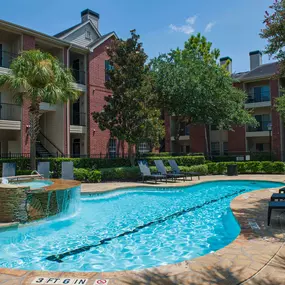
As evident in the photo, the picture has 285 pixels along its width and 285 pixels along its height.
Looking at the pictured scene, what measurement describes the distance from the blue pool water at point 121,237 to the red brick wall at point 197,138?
22454 millimetres

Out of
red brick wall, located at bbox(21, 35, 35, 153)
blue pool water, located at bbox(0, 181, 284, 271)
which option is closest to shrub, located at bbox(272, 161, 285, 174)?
blue pool water, located at bbox(0, 181, 284, 271)

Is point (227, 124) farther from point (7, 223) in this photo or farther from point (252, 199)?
point (7, 223)

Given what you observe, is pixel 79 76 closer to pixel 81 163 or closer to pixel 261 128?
pixel 81 163

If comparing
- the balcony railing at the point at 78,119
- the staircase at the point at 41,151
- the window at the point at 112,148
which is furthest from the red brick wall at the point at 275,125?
the staircase at the point at 41,151

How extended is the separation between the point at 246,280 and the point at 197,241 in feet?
9.44

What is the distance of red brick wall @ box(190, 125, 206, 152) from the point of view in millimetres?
33031

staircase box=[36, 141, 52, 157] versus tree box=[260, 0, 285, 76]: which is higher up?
tree box=[260, 0, 285, 76]

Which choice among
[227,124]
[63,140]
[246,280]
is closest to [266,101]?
[227,124]

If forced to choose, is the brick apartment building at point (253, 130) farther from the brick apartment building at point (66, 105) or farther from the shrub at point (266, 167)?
the brick apartment building at point (66, 105)

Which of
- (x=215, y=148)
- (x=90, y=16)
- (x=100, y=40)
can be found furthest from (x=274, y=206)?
(x=215, y=148)

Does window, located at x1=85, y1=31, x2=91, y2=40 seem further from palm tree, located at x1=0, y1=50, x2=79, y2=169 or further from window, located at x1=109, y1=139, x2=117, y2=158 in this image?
palm tree, located at x1=0, y1=50, x2=79, y2=169

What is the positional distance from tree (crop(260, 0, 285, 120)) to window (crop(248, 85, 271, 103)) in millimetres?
23455

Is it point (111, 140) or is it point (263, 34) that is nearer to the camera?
point (263, 34)

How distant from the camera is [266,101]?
1164 inches
